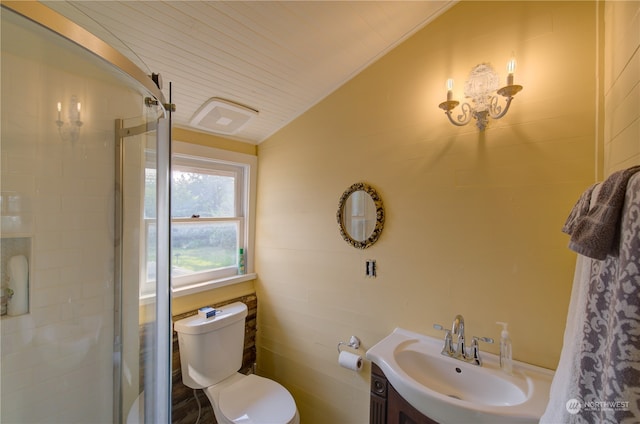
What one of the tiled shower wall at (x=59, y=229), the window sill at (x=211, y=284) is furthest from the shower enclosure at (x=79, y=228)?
the window sill at (x=211, y=284)

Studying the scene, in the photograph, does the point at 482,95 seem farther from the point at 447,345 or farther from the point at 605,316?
the point at 447,345

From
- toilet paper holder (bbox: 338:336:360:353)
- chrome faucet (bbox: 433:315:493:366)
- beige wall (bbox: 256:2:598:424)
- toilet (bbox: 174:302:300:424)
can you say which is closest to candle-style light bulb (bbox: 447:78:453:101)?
beige wall (bbox: 256:2:598:424)

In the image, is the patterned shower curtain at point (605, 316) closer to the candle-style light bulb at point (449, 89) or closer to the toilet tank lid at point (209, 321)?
the candle-style light bulb at point (449, 89)

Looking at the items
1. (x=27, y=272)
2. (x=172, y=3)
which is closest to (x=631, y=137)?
(x=172, y=3)

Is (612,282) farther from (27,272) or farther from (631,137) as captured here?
(27,272)

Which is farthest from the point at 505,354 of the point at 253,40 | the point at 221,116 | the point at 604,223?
the point at 221,116

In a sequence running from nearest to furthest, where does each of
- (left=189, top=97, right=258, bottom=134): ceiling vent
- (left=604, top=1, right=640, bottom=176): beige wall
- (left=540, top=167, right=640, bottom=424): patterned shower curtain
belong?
(left=540, top=167, right=640, bottom=424): patterned shower curtain
(left=604, top=1, right=640, bottom=176): beige wall
(left=189, top=97, right=258, bottom=134): ceiling vent

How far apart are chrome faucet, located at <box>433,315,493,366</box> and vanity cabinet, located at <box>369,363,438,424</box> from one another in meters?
0.30

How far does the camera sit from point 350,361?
1.64 metres

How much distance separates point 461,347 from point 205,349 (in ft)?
4.66

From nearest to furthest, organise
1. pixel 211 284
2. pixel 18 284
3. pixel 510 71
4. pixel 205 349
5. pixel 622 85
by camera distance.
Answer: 1. pixel 622 85
2. pixel 18 284
3. pixel 510 71
4. pixel 205 349
5. pixel 211 284

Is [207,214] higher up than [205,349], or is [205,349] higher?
[207,214]

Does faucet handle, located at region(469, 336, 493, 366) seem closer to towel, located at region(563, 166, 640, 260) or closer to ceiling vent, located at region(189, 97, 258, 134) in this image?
towel, located at region(563, 166, 640, 260)

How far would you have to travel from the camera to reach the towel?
22.3 inches
